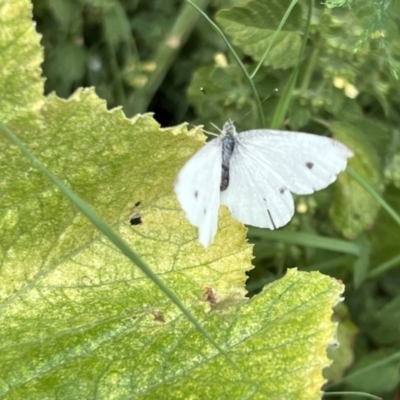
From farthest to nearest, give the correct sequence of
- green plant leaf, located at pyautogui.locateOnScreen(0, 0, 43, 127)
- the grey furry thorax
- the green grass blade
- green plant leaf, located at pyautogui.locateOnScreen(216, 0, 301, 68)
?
the green grass blade
green plant leaf, located at pyautogui.locateOnScreen(216, 0, 301, 68)
the grey furry thorax
green plant leaf, located at pyautogui.locateOnScreen(0, 0, 43, 127)

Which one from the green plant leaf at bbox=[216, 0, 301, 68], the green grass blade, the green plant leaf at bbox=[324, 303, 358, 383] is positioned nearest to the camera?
the green plant leaf at bbox=[216, 0, 301, 68]

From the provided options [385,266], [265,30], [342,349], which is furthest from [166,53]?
[342,349]

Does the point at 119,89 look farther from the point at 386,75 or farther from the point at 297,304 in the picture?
the point at 297,304

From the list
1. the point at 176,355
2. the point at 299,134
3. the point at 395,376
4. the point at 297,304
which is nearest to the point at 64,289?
the point at 176,355

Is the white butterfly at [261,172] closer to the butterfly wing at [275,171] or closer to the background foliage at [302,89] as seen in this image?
the butterfly wing at [275,171]

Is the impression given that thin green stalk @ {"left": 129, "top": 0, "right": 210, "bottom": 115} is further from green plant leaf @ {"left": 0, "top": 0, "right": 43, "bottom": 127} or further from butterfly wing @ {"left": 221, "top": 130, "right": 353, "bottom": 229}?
green plant leaf @ {"left": 0, "top": 0, "right": 43, "bottom": 127}

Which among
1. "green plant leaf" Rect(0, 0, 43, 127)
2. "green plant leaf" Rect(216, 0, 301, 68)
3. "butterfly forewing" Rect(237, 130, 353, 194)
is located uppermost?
"green plant leaf" Rect(0, 0, 43, 127)

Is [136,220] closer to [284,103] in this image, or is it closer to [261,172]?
[261,172]

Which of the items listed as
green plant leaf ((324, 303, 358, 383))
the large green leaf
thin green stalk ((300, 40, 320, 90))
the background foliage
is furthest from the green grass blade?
the large green leaf
